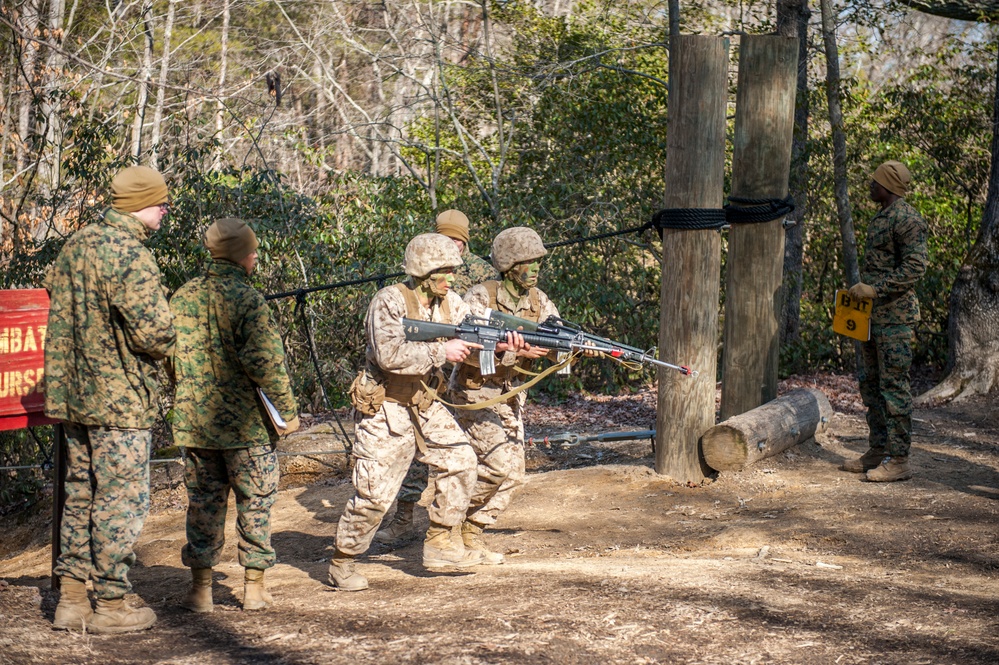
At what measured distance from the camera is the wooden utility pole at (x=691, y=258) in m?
7.55

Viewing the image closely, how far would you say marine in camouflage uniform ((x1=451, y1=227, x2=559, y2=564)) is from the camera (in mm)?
6223

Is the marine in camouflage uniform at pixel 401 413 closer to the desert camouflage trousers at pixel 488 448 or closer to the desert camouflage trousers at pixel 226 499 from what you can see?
the desert camouflage trousers at pixel 488 448

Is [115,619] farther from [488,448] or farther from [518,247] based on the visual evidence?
[518,247]

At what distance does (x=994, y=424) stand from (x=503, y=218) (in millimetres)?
6316

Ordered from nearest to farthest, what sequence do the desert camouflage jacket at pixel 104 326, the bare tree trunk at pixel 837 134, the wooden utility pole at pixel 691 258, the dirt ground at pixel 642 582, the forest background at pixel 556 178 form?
the dirt ground at pixel 642 582, the desert camouflage jacket at pixel 104 326, the wooden utility pole at pixel 691 258, the forest background at pixel 556 178, the bare tree trunk at pixel 837 134

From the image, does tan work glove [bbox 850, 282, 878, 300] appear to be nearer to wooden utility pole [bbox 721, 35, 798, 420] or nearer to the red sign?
wooden utility pole [bbox 721, 35, 798, 420]

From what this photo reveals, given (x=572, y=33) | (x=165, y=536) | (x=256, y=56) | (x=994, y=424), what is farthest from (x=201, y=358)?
(x=256, y=56)

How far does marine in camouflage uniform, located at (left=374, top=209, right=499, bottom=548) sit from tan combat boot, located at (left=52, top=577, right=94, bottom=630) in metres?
2.73

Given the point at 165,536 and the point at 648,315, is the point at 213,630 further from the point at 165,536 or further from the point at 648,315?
the point at 648,315

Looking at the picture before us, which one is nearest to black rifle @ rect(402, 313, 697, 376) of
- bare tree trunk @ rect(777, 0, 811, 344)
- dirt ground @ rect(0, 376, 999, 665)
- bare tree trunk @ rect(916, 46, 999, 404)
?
dirt ground @ rect(0, 376, 999, 665)

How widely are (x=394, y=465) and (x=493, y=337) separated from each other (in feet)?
2.92

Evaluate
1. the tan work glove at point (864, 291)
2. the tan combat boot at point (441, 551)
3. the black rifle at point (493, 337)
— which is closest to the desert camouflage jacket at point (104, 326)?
the black rifle at point (493, 337)

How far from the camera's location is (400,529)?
24.9 feet

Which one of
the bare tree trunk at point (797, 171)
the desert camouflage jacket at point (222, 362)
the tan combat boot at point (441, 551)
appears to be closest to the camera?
the desert camouflage jacket at point (222, 362)
